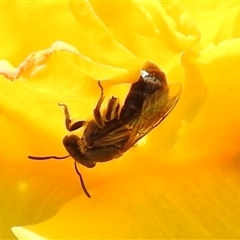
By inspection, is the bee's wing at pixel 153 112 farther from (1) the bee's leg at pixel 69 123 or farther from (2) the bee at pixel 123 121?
(1) the bee's leg at pixel 69 123

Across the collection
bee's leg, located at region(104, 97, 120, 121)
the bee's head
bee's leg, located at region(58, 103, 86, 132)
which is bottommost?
the bee's head

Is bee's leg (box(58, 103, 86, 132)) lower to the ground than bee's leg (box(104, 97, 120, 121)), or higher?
lower

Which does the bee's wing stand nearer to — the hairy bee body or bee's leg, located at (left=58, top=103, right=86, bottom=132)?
the hairy bee body

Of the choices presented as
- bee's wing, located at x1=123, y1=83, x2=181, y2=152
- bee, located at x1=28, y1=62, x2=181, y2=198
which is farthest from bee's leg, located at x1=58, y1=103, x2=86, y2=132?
bee's wing, located at x1=123, y1=83, x2=181, y2=152

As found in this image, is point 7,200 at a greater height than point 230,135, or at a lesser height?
lesser

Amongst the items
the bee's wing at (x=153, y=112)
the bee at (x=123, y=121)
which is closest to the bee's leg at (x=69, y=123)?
the bee at (x=123, y=121)

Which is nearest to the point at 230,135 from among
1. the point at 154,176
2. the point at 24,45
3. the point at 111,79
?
the point at 154,176

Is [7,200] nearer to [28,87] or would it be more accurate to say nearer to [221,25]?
[28,87]
